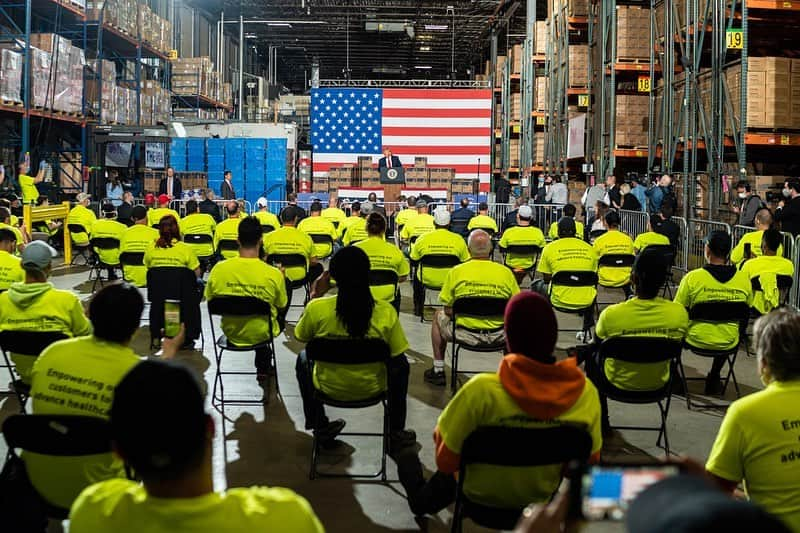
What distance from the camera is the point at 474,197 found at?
25.4m

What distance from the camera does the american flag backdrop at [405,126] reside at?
1094 inches

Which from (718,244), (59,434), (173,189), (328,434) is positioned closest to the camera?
(59,434)

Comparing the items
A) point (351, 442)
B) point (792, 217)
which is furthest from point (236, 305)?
point (792, 217)

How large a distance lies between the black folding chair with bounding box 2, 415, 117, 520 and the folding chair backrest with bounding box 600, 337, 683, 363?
3.13 meters

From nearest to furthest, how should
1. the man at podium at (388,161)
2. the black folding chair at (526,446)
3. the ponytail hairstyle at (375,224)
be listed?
the black folding chair at (526,446) → the ponytail hairstyle at (375,224) → the man at podium at (388,161)

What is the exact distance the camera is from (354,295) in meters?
5.14

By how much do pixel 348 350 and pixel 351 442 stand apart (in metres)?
1.23

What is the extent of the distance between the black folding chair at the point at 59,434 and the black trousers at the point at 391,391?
2.08 m

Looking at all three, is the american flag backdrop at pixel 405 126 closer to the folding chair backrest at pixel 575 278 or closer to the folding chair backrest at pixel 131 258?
the folding chair backrest at pixel 131 258

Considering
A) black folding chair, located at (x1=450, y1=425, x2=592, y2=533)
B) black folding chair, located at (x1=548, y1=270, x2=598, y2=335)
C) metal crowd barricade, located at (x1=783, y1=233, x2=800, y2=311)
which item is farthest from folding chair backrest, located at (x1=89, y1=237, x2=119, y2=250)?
black folding chair, located at (x1=450, y1=425, x2=592, y2=533)

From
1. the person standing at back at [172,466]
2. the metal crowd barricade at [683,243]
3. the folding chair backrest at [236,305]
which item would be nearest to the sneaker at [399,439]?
the folding chair backrest at [236,305]

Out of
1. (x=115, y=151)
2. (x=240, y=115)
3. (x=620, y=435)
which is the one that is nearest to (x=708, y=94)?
(x=620, y=435)

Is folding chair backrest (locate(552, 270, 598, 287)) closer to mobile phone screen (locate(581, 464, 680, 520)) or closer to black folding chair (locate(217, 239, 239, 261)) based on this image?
black folding chair (locate(217, 239, 239, 261))

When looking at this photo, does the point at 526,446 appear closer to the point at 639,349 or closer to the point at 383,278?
the point at 639,349
